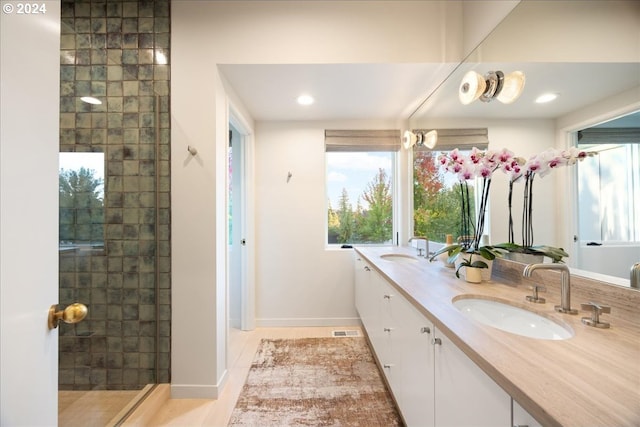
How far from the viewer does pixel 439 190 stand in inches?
91.9

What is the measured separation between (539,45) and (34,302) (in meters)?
2.06

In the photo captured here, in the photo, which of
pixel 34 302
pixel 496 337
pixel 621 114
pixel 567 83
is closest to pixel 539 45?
pixel 567 83

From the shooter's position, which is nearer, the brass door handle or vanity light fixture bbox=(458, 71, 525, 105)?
the brass door handle

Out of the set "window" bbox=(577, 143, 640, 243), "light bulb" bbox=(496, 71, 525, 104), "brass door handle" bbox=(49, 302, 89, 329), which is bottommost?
"brass door handle" bbox=(49, 302, 89, 329)

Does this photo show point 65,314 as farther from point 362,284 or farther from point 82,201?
point 362,284

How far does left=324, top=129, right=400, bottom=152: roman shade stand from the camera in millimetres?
2959

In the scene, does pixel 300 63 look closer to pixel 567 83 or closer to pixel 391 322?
pixel 567 83

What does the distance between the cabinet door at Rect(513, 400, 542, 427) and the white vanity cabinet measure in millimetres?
16

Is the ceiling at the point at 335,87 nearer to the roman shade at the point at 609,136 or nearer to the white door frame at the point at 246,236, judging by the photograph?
the white door frame at the point at 246,236

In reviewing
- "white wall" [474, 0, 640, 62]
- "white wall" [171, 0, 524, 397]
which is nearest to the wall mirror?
"white wall" [474, 0, 640, 62]

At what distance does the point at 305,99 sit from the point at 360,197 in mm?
1264

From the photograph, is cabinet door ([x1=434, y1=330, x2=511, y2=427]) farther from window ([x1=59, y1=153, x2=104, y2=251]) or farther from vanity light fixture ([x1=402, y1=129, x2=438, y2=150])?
window ([x1=59, y1=153, x2=104, y2=251])

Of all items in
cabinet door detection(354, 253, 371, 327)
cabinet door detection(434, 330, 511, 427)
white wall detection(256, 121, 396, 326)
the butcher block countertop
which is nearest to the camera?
the butcher block countertop

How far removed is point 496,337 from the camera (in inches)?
30.6
